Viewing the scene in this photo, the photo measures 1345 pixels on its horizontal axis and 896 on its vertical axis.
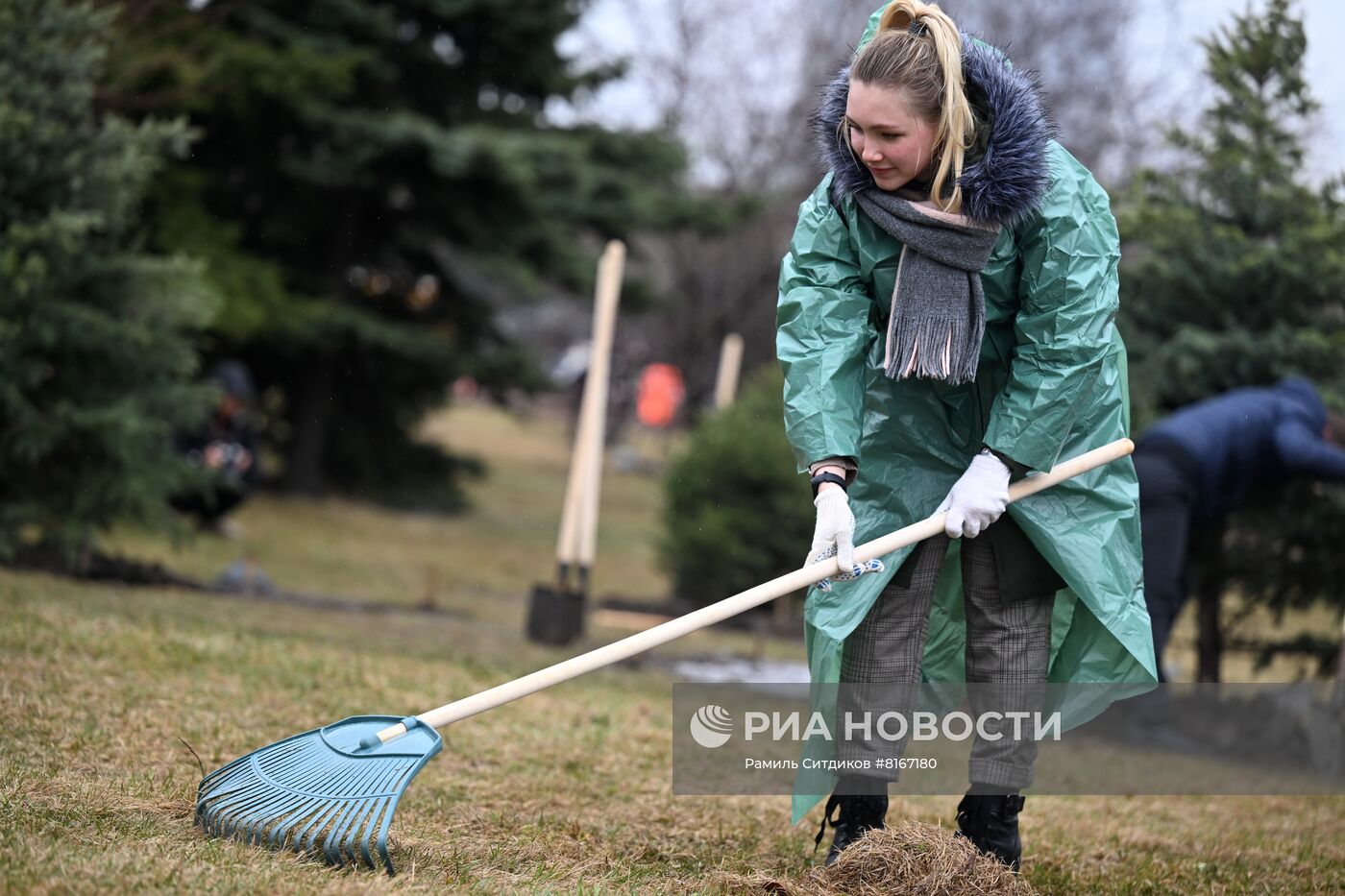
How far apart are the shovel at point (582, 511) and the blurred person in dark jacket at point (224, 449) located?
334cm

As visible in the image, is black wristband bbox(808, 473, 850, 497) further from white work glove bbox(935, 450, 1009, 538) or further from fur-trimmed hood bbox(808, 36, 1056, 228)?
fur-trimmed hood bbox(808, 36, 1056, 228)

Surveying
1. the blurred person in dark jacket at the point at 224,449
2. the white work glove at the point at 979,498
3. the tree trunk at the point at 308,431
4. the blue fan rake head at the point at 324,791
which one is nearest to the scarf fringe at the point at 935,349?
the white work glove at the point at 979,498

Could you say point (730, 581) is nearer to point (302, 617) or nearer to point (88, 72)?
point (302, 617)

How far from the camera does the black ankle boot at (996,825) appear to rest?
118 inches

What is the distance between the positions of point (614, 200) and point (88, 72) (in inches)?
301

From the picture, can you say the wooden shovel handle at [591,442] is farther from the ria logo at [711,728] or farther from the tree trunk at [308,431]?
the tree trunk at [308,431]

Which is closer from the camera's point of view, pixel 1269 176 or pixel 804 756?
pixel 804 756

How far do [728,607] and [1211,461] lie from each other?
11.2ft

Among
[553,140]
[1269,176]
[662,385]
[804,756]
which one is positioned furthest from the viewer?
[662,385]

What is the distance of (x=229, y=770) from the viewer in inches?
116

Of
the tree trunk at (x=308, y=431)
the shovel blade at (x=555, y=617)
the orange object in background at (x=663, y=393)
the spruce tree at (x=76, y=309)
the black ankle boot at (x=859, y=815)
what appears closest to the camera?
the black ankle boot at (x=859, y=815)

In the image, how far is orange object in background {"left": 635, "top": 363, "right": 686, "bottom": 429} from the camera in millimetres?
22422

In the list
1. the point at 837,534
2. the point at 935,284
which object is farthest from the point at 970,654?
the point at 935,284

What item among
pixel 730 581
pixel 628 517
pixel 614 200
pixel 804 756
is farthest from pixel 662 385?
pixel 804 756
